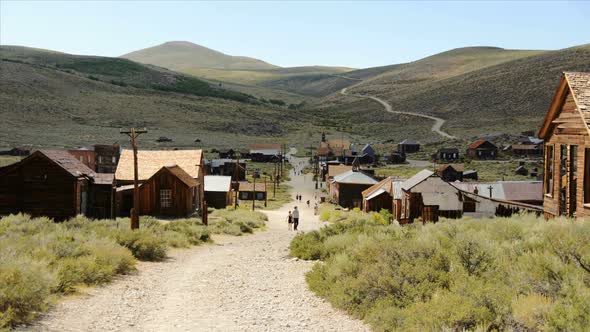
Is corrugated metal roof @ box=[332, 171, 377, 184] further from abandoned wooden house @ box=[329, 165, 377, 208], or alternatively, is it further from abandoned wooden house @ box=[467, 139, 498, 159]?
abandoned wooden house @ box=[467, 139, 498, 159]

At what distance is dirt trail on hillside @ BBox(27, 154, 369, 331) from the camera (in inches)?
382

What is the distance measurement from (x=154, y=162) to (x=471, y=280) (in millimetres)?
32366

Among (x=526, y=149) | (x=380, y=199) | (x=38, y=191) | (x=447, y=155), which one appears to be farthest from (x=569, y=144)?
(x=526, y=149)

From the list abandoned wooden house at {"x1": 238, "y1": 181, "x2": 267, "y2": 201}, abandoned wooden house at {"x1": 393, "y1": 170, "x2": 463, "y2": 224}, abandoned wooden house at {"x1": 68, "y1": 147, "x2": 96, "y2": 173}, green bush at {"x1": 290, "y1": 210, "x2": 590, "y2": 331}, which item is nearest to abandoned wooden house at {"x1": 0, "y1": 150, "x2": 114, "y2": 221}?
abandoned wooden house at {"x1": 393, "y1": 170, "x2": 463, "y2": 224}

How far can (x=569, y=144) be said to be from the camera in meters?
15.4

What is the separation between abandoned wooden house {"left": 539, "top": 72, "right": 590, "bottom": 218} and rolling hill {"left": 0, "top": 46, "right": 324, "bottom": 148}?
284 ft

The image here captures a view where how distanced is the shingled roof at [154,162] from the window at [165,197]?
214cm

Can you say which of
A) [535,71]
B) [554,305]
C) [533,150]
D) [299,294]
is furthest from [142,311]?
[535,71]

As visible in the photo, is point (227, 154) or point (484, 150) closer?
point (227, 154)

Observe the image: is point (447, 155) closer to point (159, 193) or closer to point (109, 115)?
point (159, 193)

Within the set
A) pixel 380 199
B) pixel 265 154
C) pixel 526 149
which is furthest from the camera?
pixel 265 154

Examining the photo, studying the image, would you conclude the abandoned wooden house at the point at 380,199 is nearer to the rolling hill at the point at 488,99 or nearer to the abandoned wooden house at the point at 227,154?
the abandoned wooden house at the point at 227,154

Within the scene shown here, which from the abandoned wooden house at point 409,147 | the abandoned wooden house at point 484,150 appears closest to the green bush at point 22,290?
the abandoned wooden house at point 484,150

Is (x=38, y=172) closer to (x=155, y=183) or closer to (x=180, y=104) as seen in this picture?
(x=155, y=183)
